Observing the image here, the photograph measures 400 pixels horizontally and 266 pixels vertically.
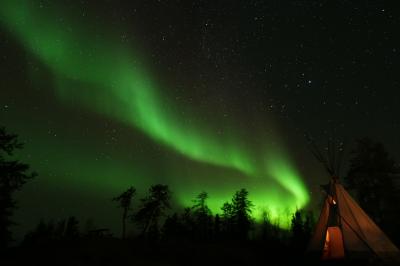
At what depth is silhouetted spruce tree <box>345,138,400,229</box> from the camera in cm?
3097

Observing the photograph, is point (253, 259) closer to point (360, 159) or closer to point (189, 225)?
point (360, 159)

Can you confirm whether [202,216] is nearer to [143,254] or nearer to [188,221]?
[188,221]

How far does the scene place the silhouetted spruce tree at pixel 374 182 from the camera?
31.0m

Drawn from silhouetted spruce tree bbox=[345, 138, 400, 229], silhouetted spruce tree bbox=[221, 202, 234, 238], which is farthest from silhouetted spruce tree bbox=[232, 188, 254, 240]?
silhouetted spruce tree bbox=[345, 138, 400, 229]

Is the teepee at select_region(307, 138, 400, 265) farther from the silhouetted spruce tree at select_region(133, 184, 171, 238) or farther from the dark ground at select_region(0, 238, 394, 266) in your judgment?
the silhouetted spruce tree at select_region(133, 184, 171, 238)

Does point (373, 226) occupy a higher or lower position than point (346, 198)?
lower

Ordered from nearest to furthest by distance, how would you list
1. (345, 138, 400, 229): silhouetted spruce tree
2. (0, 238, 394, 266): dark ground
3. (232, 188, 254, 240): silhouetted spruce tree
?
(0, 238, 394, 266): dark ground, (345, 138, 400, 229): silhouetted spruce tree, (232, 188, 254, 240): silhouetted spruce tree

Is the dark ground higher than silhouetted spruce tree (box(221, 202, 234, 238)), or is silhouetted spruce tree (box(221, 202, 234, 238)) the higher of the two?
silhouetted spruce tree (box(221, 202, 234, 238))

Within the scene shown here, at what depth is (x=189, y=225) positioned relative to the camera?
58500mm

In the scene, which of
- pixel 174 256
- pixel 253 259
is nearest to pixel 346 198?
pixel 253 259

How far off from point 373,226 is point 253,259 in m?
7.43

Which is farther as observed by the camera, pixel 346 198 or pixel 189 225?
pixel 189 225

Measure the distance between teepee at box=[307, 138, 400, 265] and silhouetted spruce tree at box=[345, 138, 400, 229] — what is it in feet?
43.2

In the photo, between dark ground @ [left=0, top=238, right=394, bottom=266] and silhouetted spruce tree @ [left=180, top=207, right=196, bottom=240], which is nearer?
dark ground @ [left=0, top=238, right=394, bottom=266]
